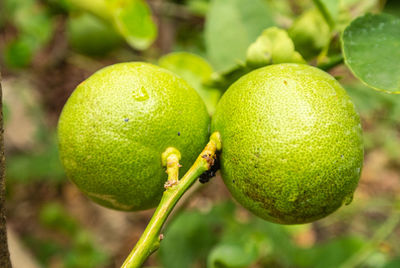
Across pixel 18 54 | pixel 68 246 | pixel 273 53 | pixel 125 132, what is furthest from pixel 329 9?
pixel 68 246

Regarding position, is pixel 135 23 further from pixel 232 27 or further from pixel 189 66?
pixel 232 27

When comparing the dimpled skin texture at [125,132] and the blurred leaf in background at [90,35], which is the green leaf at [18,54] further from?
the dimpled skin texture at [125,132]

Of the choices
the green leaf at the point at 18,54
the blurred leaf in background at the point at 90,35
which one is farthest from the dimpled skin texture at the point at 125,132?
the blurred leaf in background at the point at 90,35

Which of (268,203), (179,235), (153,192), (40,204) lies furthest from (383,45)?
(40,204)

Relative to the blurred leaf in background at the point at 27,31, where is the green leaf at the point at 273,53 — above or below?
below

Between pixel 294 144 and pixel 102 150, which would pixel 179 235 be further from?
pixel 294 144
